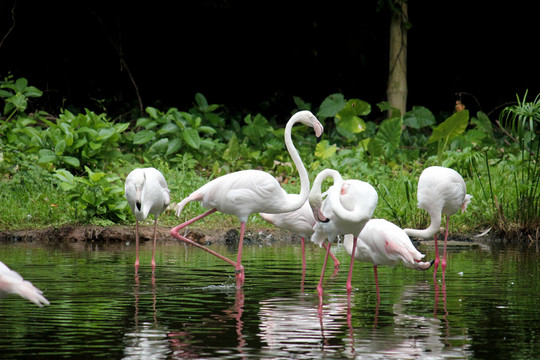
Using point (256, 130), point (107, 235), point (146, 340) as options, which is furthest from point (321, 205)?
point (256, 130)

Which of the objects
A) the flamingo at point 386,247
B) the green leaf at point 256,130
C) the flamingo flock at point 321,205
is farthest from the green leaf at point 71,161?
the flamingo at point 386,247

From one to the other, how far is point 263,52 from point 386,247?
9590 mm

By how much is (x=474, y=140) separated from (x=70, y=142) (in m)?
5.59

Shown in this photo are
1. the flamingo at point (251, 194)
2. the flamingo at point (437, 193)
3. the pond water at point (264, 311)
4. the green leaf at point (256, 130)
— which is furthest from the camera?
the green leaf at point (256, 130)

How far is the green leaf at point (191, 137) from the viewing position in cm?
1135

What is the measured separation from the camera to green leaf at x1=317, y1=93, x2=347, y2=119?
12.7m

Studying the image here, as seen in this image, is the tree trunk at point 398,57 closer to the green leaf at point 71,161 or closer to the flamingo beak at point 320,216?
the green leaf at point 71,161

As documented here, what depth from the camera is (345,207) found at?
589cm

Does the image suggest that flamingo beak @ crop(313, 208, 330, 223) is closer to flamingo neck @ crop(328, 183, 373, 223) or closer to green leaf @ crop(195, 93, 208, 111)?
flamingo neck @ crop(328, 183, 373, 223)

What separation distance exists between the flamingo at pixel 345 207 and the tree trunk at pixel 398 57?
7.09 m

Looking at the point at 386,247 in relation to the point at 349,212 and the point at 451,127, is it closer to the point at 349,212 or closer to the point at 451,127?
the point at 349,212

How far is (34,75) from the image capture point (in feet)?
46.0

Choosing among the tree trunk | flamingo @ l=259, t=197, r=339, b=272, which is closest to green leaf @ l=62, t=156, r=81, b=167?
flamingo @ l=259, t=197, r=339, b=272

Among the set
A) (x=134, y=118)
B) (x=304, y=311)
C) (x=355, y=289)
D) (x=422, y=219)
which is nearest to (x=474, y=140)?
(x=422, y=219)
